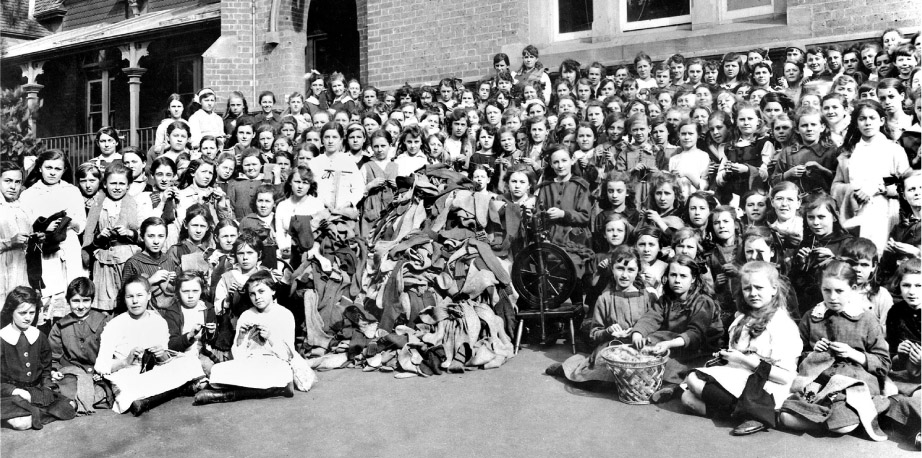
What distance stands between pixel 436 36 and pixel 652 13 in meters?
3.21

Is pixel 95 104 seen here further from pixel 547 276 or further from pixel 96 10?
pixel 547 276

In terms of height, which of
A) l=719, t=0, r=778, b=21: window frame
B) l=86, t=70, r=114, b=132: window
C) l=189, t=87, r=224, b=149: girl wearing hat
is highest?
l=86, t=70, r=114, b=132: window

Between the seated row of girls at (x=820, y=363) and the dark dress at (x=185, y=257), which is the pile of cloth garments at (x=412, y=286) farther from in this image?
the seated row of girls at (x=820, y=363)

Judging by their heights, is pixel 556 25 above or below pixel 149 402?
above

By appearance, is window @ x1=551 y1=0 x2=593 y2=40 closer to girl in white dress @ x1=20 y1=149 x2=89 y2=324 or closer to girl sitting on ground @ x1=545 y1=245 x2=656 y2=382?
girl sitting on ground @ x1=545 y1=245 x2=656 y2=382

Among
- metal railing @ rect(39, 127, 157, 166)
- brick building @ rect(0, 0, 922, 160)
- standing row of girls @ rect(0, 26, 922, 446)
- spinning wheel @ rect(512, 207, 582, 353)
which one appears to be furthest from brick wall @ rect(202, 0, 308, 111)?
spinning wheel @ rect(512, 207, 582, 353)

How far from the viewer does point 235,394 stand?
17.0ft

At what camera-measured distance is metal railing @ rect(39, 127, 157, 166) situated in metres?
18.3

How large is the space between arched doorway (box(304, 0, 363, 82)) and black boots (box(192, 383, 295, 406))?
11023 millimetres

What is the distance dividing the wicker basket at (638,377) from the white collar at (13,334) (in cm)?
342

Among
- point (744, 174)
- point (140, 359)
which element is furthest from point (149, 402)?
point (744, 174)

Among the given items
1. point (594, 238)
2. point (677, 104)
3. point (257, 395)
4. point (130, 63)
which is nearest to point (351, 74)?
point (130, 63)

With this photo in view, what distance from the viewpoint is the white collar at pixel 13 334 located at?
4.80m

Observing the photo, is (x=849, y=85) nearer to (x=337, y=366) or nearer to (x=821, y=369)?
(x=821, y=369)
